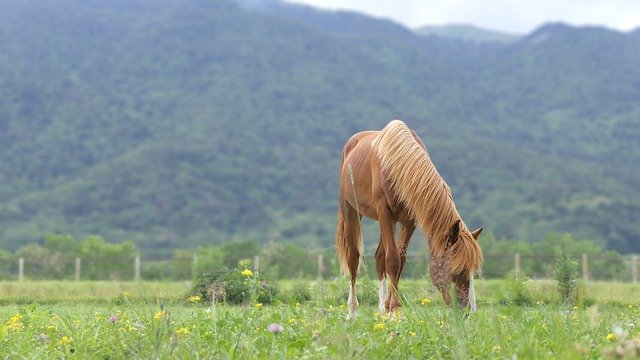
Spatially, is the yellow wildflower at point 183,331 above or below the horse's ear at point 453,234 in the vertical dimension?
below

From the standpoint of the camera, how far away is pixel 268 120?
104188mm

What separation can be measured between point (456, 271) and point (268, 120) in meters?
97.6

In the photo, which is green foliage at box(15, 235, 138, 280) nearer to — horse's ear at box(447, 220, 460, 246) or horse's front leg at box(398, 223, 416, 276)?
horse's front leg at box(398, 223, 416, 276)

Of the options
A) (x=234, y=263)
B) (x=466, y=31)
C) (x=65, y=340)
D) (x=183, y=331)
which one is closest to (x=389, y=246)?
(x=183, y=331)

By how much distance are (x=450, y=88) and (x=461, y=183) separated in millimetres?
33400

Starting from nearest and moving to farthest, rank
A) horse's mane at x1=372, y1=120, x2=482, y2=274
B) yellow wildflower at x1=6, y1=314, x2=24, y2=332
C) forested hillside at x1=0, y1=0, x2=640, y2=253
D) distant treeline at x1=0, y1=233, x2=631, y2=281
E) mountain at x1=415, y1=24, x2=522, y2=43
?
yellow wildflower at x1=6, y1=314, x2=24, y2=332, horse's mane at x1=372, y1=120, x2=482, y2=274, distant treeline at x1=0, y1=233, x2=631, y2=281, forested hillside at x1=0, y1=0, x2=640, y2=253, mountain at x1=415, y1=24, x2=522, y2=43

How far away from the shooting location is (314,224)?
245 feet

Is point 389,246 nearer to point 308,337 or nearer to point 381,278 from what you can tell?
point 381,278

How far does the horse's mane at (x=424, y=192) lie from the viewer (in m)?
7.17

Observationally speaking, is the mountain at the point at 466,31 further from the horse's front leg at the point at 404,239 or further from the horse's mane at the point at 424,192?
the horse's front leg at the point at 404,239

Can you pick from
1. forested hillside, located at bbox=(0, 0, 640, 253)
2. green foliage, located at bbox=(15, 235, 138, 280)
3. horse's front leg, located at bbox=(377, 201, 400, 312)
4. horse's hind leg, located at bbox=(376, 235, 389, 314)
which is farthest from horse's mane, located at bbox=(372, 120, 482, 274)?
forested hillside, located at bbox=(0, 0, 640, 253)

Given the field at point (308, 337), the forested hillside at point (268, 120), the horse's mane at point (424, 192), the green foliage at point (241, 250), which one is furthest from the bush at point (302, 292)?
the forested hillside at point (268, 120)

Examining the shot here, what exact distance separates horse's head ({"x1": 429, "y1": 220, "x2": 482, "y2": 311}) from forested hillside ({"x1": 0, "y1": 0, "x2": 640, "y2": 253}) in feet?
167

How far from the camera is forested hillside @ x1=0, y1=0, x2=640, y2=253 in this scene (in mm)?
76688
